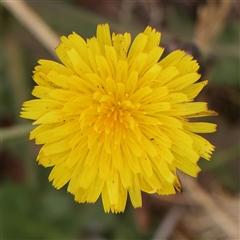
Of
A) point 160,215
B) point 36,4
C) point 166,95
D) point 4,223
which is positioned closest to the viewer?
point 166,95

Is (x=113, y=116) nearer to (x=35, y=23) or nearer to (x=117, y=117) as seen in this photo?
(x=117, y=117)

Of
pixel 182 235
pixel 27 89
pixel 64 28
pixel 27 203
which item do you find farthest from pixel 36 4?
pixel 182 235

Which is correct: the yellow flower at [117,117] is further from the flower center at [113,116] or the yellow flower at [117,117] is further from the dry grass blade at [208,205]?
the dry grass blade at [208,205]

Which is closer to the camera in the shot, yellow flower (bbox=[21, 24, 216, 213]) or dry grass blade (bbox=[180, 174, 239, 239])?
yellow flower (bbox=[21, 24, 216, 213])

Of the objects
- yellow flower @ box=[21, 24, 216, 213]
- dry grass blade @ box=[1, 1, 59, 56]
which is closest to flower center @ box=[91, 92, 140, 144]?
yellow flower @ box=[21, 24, 216, 213]

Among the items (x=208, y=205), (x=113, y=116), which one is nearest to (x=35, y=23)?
(x=113, y=116)

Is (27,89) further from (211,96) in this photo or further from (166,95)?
(166,95)

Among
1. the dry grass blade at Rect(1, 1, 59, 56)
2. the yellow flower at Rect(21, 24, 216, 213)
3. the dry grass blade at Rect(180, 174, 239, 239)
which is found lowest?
the dry grass blade at Rect(180, 174, 239, 239)

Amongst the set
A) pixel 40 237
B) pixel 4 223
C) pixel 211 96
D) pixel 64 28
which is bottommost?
pixel 40 237

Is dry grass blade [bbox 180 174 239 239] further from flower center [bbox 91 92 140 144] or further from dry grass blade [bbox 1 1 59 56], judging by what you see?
Answer: dry grass blade [bbox 1 1 59 56]
